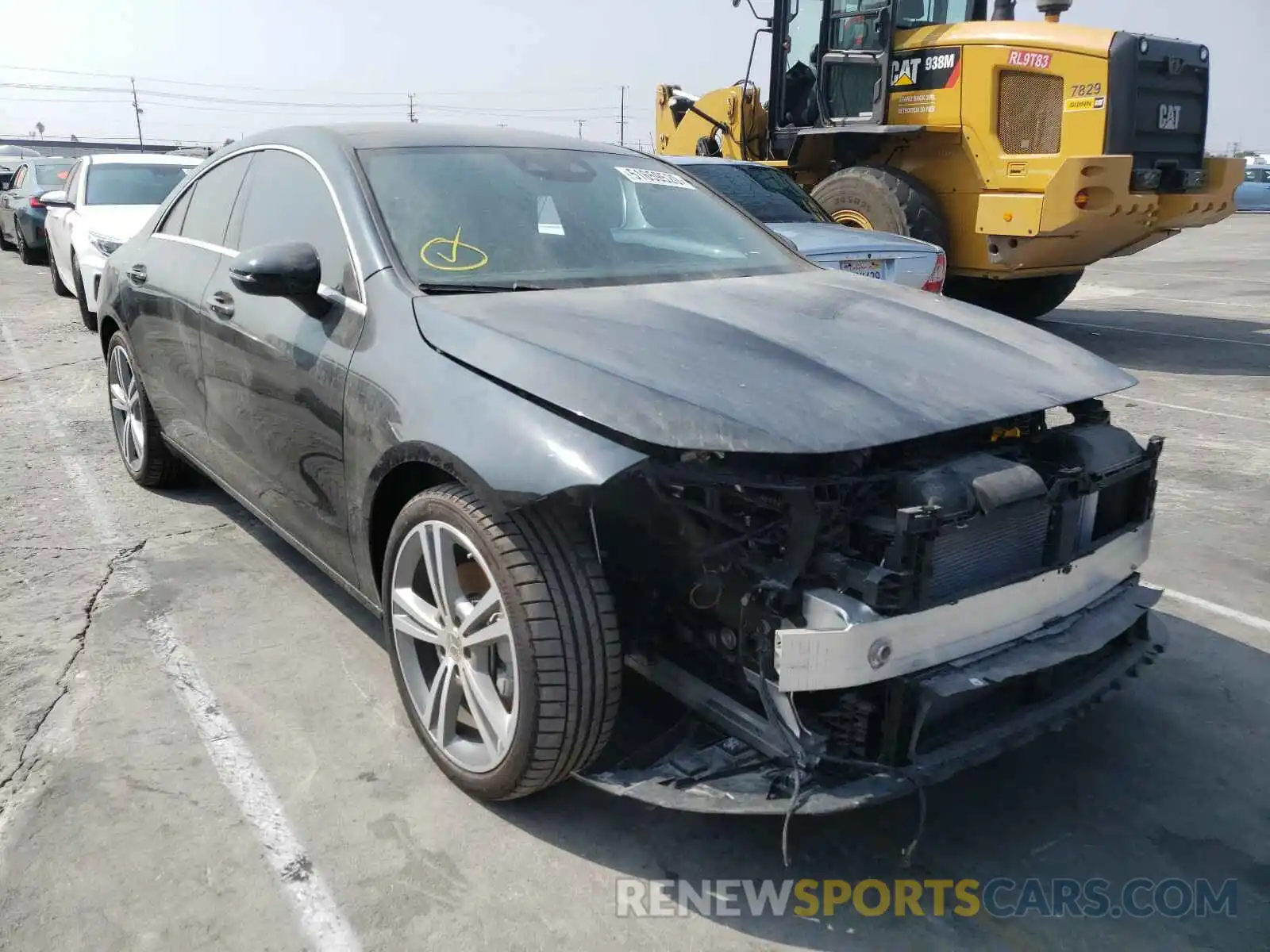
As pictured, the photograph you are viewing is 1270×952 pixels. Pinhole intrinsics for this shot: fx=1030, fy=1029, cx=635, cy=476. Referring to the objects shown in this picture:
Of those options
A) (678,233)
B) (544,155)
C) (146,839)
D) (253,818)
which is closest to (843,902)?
(253,818)

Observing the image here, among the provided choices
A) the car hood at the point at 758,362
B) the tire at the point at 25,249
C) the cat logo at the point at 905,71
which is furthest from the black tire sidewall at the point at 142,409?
the tire at the point at 25,249

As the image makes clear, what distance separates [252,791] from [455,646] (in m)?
0.68

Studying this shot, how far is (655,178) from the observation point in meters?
3.91

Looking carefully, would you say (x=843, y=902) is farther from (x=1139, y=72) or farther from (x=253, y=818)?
(x=1139, y=72)

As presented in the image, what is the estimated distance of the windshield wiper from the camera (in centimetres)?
286

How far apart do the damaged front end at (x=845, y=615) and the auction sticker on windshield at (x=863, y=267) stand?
4317 mm

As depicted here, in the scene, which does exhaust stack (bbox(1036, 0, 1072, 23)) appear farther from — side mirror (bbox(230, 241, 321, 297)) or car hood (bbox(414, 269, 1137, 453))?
side mirror (bbox(230, 241, 321, 297))

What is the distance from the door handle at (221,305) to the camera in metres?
3.57

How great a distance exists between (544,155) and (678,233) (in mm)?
547

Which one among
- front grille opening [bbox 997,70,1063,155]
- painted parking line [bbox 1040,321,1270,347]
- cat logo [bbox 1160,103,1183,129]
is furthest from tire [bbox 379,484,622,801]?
painted parking line [bbox 1040,321,1270,347]

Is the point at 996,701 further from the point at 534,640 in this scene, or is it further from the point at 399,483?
the point at 399,483

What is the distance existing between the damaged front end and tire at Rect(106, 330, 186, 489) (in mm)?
3178

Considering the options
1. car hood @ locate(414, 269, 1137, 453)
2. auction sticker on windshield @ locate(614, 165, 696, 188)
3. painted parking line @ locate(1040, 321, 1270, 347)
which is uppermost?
auction sticker on windshield @ locate(614, 165, 696, 188)

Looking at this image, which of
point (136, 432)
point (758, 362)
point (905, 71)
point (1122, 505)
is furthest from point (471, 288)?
point (905, 71)
